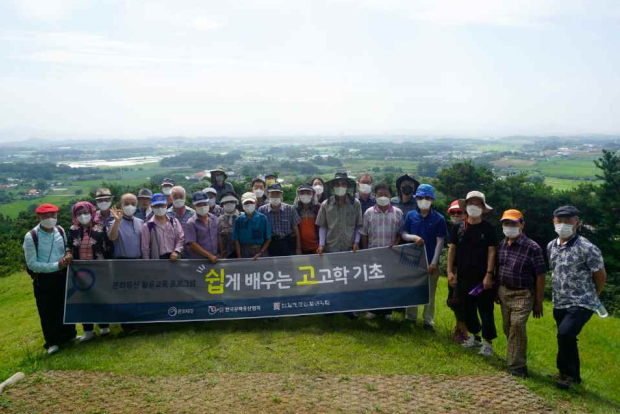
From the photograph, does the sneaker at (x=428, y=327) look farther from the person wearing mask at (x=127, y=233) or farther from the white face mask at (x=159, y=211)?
the person wearing mask at (x=127, y=233)

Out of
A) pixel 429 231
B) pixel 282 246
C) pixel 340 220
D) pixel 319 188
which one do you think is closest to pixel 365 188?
pixel 340 220

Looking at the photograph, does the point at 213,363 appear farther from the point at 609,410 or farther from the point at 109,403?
the point at 609,410

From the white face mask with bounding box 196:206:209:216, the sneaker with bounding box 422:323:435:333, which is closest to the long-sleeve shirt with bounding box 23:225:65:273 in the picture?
the white face mask with bounding box 196:206:209:216

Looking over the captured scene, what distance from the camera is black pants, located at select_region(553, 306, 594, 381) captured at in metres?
4.84

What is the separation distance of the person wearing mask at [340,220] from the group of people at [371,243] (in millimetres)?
16

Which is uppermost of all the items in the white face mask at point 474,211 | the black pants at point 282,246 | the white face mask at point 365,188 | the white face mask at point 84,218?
the white face mask at point 365,188

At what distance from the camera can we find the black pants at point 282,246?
6.91 m

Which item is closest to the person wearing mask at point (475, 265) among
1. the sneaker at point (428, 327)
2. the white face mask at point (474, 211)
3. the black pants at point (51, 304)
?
the white face mask at point (474, 211)

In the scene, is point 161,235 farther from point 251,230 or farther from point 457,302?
point 457,302

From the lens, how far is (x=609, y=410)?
4.51 metres

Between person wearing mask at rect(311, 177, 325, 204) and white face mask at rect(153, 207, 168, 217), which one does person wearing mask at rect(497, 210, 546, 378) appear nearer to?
person wearing mask at rect(311, 177, 325, 204)

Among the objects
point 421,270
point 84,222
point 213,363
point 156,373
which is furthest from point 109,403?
point 421,270

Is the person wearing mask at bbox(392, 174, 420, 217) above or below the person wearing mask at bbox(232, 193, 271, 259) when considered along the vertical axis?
above

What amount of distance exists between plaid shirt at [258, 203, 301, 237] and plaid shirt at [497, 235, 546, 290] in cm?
326
